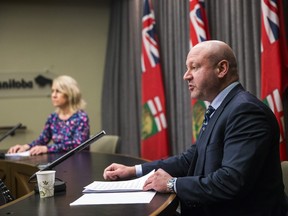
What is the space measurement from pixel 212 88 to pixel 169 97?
258 centimetres

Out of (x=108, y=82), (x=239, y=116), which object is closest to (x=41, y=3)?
(x=108, y=82)

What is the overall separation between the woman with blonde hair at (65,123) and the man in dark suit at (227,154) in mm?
1767

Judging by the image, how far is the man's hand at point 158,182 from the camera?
1.65 meters

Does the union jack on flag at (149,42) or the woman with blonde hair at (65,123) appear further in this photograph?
the union jack on flag at (149,42)

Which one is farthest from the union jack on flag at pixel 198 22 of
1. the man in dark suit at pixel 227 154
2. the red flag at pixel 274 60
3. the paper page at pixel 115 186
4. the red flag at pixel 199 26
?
the paper page at pixel 115 186

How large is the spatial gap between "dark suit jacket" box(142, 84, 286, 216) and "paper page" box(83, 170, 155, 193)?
8.2 inches

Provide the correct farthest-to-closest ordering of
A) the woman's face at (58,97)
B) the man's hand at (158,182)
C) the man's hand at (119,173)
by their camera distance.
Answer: the woman's face at (58,97)
the man's hand at (119,173)
the man's hand at (158,182)

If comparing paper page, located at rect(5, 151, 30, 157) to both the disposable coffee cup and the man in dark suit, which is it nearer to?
the disposable coffee cup

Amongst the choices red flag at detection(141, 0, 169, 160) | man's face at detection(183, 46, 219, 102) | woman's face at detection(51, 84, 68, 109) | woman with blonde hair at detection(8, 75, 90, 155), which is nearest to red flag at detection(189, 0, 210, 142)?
red flag at detection(141, 0, 169, 160)

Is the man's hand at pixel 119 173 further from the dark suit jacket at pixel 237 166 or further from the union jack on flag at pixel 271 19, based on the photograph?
the union jack on flag at pixel 271 19

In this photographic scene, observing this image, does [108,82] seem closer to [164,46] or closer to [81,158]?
[164,46]

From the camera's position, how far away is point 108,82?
5746 millimetres

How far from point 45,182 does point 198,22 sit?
2.33 meters

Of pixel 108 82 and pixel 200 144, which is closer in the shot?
pixel 200 144
